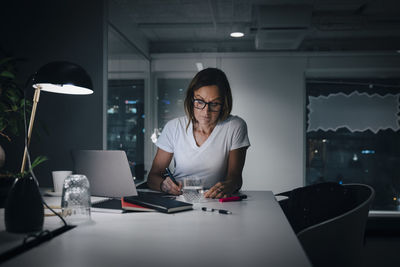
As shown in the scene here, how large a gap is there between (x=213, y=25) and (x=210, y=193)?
131 inches

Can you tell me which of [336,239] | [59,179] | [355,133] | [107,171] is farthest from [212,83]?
[355,133]

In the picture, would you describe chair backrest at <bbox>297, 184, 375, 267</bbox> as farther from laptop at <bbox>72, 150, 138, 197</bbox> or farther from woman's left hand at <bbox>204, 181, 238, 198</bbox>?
laptop at <bbox>72, 150, 138, 197</bbox>

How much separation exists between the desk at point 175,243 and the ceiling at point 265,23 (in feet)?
8.51

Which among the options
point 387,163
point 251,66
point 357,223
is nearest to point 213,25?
point 251,66

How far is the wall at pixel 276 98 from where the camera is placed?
16.6 ft

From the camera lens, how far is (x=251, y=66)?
5.17 metres

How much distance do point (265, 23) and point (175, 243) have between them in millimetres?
3288

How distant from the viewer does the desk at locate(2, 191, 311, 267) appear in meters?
0.91

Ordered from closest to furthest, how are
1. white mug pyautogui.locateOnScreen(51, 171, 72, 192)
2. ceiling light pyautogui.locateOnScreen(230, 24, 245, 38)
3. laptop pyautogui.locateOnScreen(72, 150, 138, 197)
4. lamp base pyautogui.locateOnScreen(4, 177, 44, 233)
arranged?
1. lamp base pyautogui.locateOnScreen(4, 177, 44, 233)
2. laptop pyautogui.locateOnScreen(72, 150, 138, 197)
3. white mug pyautogui.locateOnScreen(51, 171, 72, 192)
4. ceiling light pyautogui.locateOnScreen(230, 24, 245, 38)

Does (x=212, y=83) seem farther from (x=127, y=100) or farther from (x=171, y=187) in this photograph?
(x=127, y=100)

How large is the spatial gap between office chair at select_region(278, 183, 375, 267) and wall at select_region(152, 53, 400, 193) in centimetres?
288

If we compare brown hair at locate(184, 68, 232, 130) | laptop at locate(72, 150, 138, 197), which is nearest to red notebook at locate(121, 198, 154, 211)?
laptop at locate(72, 150, 138, 197)

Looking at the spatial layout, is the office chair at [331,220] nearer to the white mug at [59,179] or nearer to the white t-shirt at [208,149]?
the white t-shirt at [208,149]

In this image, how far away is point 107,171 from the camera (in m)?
1.73
